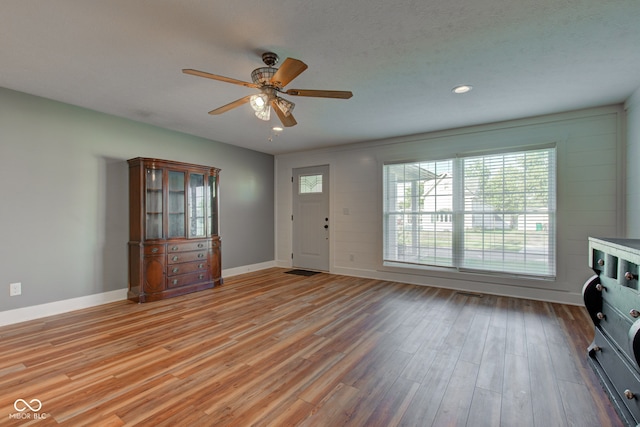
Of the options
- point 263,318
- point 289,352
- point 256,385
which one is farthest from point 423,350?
point 263,318

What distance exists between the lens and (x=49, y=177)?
3.47m

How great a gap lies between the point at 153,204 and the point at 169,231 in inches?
17.3

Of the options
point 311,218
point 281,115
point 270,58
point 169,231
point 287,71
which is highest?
point 270,58

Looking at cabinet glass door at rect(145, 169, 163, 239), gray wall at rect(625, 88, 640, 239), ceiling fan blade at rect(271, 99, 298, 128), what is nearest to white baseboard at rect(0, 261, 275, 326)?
cabinet glass door at rect(145, 169, 163, 239)

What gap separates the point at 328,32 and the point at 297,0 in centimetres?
39

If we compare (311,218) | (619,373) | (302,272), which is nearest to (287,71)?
(619,373)

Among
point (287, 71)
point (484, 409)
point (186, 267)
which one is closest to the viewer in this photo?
point (484, 409)

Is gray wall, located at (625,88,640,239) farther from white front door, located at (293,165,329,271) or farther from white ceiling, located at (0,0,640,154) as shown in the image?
white front door, located at (293,165,329,271)

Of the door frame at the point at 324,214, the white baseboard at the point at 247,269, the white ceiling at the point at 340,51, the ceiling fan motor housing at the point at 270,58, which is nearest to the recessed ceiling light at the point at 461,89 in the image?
the white ceiling at the point at 340,51

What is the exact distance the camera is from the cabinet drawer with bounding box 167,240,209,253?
4.23 metres

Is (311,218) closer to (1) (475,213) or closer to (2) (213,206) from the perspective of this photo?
(2) (213,206)

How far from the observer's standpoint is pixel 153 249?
13.2 ft

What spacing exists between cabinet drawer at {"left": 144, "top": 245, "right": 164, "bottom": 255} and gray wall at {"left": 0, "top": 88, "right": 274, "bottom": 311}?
16.9 inches

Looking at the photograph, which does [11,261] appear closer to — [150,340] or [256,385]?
[150,340]
